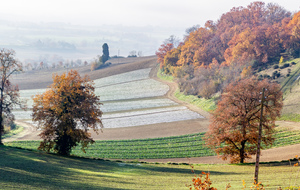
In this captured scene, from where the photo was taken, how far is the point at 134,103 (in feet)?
298

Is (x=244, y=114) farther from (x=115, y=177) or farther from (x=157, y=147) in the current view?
(x=157, y=147)

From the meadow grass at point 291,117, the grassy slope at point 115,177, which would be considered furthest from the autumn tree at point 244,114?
the meadow grass at point 291,117

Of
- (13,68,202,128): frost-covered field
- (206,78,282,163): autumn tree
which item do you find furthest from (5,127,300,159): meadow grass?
(13,68,202,128): frost-covered field

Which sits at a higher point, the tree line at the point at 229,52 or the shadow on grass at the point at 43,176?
the tree line at the point at 229,52

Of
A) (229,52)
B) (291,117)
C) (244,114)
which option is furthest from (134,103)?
(244,114)

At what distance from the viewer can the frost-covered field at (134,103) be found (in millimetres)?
71250

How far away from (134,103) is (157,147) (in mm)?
42057

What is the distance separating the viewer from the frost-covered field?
7125 centimetres

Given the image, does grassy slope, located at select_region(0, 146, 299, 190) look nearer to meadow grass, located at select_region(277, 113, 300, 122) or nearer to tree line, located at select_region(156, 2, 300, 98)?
meadow grass, located at select_region(277, 113, 300, 122)

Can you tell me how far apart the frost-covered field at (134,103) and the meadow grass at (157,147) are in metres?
14.3

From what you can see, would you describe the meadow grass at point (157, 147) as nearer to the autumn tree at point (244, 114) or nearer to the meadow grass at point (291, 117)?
the meadow grass at point (291, 117)

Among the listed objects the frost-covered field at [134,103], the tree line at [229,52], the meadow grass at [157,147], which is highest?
the tree line at [229,52]

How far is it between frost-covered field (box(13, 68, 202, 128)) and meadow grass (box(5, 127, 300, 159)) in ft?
46.8

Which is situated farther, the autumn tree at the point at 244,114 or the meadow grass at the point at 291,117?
the meadow grass at the point at 291,117
